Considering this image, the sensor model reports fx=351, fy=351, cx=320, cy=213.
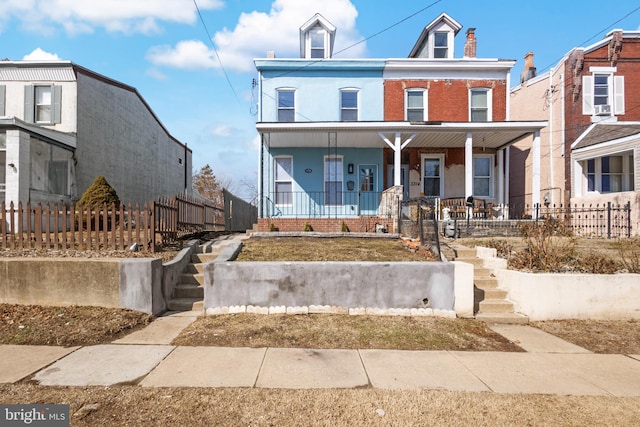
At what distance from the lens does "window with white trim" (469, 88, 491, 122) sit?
15.1m

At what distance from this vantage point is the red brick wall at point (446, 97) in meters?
15.0

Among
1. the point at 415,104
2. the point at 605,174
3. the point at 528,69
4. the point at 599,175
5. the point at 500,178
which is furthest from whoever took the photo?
the point at 528,69

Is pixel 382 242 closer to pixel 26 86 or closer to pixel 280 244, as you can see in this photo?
pixel 280 244

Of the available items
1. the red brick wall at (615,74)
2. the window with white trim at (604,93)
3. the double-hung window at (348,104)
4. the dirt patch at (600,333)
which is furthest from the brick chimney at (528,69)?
the dirt patch at (600,333)

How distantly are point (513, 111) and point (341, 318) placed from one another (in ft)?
65.8

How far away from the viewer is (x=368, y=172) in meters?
15.1

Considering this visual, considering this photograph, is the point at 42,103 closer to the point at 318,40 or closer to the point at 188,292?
the point at 318,40

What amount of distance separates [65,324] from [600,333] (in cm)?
816

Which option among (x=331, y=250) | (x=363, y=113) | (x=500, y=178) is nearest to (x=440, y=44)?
(x=363, y=113)

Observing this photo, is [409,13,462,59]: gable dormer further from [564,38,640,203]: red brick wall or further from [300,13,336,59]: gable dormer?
[564,38,640,203]: red brick wall

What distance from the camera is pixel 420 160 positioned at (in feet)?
50.4

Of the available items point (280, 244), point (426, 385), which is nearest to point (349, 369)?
point (426, 385)

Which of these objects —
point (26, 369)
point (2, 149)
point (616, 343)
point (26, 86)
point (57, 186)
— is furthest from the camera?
point (26, 86)

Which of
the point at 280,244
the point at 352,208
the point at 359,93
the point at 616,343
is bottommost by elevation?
the point at 616,343
